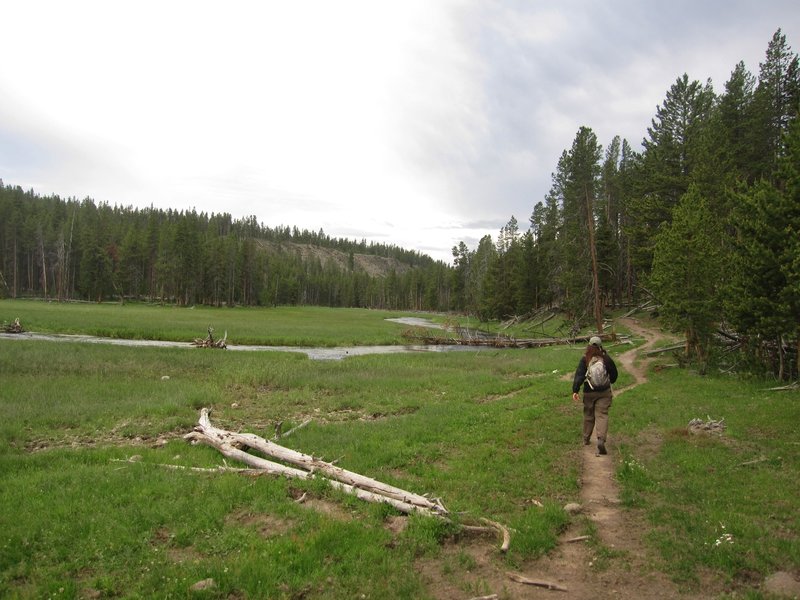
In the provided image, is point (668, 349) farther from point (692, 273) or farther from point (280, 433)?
point (280, 433)

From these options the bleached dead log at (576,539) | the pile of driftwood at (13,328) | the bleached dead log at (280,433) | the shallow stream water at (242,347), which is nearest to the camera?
the bleached dead log at (576,539)

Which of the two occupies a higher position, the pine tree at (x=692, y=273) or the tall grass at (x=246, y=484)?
the pine tree at (x=692, y=273)

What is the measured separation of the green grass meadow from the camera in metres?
6.64

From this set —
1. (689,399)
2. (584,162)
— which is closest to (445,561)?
(689,399)

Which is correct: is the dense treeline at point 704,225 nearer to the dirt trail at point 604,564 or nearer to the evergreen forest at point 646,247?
the evergreen forest at point 646,247

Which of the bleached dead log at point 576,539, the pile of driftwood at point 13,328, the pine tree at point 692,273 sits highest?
the pine tree at point 692,273

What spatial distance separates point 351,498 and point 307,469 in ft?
7.43

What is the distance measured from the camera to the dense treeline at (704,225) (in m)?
18.9

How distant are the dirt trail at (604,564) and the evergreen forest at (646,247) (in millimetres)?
13461

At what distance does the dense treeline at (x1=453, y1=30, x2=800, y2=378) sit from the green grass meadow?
3535 millimetres

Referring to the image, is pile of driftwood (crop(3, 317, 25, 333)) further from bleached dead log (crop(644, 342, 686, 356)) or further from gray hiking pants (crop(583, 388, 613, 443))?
bleached dead log (crop(644, 342, 686, 356))

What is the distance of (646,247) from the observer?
4194 cm

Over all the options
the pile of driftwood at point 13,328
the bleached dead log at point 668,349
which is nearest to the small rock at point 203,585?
the bleached dead log at point 668,349

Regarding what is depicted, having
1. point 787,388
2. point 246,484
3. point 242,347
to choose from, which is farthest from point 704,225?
point 242,347
